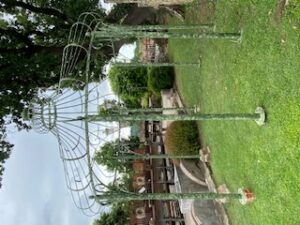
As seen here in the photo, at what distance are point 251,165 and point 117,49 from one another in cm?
987

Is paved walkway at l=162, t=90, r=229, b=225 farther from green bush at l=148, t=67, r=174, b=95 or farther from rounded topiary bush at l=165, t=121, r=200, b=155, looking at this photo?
green bush at l=148, t=67, r=174, b=95

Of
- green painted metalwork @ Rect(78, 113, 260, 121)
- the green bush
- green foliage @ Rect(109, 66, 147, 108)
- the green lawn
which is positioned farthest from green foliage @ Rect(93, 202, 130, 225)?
green painted metalwork @ Rect(78, 113, 260, 121)

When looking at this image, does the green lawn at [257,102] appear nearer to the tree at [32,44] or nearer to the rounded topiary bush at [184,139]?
the rounded topiary bush at [184,139]

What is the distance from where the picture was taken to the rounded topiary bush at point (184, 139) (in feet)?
49.2

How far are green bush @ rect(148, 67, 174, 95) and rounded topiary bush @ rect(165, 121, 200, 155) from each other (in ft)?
14.6

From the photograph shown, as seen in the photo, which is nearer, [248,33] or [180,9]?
[248,33]

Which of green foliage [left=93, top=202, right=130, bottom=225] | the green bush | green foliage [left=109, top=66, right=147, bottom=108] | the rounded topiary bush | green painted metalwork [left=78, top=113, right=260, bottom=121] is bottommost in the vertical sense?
green painted metalwork [left=78, top=113, right=260, bottom=121]

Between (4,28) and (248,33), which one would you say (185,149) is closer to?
(248,33)

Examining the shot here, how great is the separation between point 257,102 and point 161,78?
10.6 m

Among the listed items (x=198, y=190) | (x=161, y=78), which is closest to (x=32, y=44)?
(x=161, y=78)

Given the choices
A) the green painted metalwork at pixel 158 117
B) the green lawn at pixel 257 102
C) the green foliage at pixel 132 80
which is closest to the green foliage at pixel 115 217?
the green foliage at pixel 132 80

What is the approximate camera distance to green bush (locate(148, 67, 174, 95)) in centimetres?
1964

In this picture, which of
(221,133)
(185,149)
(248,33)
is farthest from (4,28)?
(248,33)

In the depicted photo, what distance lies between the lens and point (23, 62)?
16.5 meters
